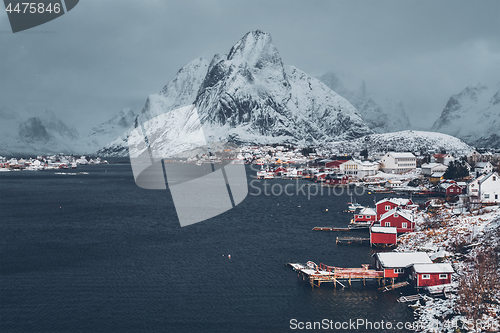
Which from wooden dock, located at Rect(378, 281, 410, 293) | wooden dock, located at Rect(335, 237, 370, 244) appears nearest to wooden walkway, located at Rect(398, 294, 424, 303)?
wooden dock, located at Rect(378, 281, 410, 293)

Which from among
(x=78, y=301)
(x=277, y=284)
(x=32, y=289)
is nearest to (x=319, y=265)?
(x=277, y=284)

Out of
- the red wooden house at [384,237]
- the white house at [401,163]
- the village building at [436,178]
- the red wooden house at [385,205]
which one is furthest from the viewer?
the white house at [401,163]

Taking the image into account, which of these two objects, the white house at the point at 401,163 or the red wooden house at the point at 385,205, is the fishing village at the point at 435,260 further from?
the white house at the point at 401,163

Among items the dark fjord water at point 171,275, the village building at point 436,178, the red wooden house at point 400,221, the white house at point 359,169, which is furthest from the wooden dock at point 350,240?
the white house at point 359,169

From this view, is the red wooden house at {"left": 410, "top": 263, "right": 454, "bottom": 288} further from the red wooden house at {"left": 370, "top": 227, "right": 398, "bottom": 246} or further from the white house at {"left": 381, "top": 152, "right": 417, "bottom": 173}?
the white house at {"left": 381, "top": 152, "right": 417, "bottom": 173}

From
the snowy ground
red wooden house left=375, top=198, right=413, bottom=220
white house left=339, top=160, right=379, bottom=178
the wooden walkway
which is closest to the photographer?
the snowy ground

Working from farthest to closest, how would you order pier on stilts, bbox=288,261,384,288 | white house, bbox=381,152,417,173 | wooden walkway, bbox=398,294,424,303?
1. white house, bbox=381,152,417,173
2. pier on stilts, bbox=288,261,384,288
3. wooden walkway, bbox=398,294,424,303

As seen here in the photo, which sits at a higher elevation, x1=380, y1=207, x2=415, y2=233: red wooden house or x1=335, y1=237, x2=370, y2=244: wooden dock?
x1=380, y1=207, x2=415, y2=233: red wooden house
